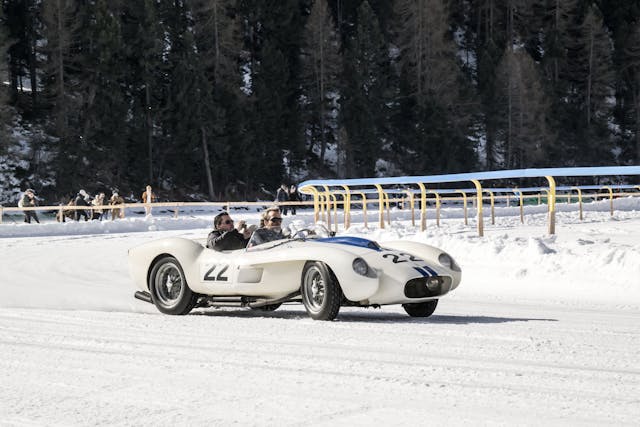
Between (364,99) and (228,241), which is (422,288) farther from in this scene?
(364,99)

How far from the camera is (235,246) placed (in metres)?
10.7

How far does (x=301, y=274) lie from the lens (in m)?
9.52

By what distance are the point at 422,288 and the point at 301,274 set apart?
118cm

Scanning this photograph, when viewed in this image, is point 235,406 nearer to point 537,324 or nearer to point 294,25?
point 537,324

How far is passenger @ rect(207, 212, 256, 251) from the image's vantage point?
10625 millimetres

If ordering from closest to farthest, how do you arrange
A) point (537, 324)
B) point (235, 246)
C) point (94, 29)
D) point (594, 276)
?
point (537, 324) < point (235, 246) < point (594, 276) < point (94, 29)

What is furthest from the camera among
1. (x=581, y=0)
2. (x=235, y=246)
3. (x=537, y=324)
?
(x=581, y=0)

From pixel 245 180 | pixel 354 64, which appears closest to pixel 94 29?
pixel 245 180

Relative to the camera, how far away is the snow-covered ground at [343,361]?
16.3 feet

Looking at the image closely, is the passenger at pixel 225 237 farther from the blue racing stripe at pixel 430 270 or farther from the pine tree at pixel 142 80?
the pine tree at pixel 142 80

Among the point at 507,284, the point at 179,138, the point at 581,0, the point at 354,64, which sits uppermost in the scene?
the point at 581,0

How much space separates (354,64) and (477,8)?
Answer: 2989 cm

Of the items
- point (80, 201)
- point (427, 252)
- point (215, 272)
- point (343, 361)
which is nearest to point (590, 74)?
point (80, 201)

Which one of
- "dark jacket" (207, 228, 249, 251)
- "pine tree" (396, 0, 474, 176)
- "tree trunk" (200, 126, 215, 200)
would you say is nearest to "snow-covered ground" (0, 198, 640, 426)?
"dark jacket" (207, 228, 249, 251)
